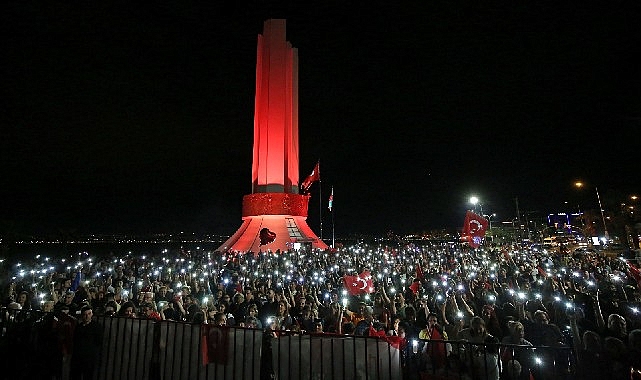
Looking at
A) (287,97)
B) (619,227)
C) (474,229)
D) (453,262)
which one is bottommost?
(453,262)

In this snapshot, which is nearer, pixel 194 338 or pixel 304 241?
pixel 194 338

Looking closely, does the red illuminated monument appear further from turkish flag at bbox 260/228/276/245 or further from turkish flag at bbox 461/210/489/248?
turkish flag at bbox 461/210/489/248

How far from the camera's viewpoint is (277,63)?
3841 cm

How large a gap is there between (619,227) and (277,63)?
128 feet

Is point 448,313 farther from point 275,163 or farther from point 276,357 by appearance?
point 275,163

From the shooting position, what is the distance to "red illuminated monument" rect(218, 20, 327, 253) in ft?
112

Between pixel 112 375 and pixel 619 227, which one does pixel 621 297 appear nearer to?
pixel 112 375

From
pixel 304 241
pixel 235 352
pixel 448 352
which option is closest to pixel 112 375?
pixel 235 352

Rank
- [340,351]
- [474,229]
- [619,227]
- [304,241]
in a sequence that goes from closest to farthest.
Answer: [340,351], [474,229], [304,241], [619,227]

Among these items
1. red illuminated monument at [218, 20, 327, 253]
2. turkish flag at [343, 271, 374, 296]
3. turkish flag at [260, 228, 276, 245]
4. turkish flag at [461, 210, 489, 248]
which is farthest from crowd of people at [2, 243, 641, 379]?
red illuminated monument at [218, 20, 327, 253]

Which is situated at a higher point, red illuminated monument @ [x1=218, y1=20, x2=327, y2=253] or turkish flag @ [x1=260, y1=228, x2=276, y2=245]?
red illuminated monument @ [x1=218, y1=20, x2=327, y2=253]

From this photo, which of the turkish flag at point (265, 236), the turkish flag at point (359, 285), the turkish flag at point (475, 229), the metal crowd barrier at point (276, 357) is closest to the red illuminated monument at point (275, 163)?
the turkish flag at point (265, 236)

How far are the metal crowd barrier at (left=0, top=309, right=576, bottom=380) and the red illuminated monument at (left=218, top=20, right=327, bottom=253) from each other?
26210mm

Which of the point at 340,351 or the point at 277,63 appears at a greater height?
the point at 277,63
